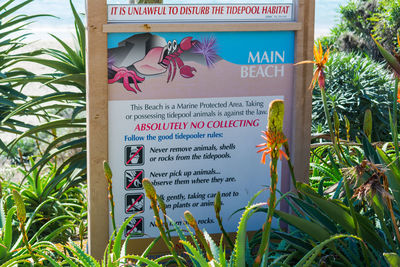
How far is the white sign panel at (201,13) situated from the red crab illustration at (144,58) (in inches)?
3.8

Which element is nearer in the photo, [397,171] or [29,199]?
[397,171]

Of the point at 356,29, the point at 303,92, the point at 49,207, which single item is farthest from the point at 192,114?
the point at 356,29

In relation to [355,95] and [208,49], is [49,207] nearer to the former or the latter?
[208,49]

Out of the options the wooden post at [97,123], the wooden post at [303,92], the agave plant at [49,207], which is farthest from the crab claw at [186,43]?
the agave plant at [49,207]

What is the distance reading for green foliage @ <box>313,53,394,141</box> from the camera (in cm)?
569

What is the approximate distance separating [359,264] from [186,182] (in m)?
0.98

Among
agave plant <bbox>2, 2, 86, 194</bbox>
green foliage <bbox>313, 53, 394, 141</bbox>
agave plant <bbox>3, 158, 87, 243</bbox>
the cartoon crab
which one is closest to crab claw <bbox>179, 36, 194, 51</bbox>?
the cartoon crab

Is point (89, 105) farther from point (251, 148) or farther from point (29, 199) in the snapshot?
point (29, 199)

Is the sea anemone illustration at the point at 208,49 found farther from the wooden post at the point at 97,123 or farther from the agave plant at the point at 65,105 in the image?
the agave plant at the point at 65,105

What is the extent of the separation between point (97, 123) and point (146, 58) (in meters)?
0.40

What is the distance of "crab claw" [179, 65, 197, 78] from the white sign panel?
9.1 inches

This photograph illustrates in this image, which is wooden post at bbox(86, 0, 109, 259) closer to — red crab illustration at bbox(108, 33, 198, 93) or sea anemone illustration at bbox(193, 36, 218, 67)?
red crab illustration at bbox(108, 33, 198, 93)

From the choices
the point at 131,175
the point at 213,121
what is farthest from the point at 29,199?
the point at 213,121

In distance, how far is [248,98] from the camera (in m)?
2.96
